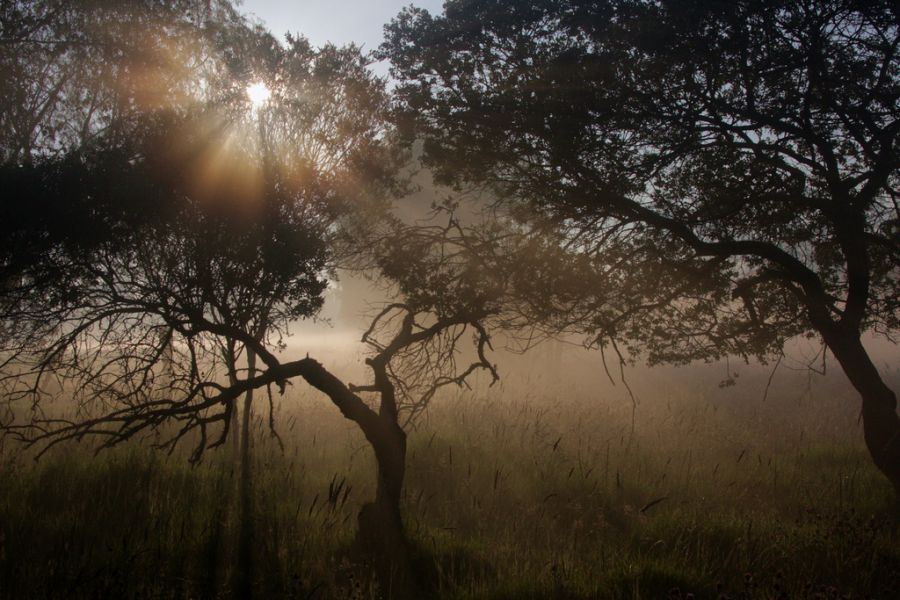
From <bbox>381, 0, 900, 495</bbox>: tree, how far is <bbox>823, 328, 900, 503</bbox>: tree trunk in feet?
0.05

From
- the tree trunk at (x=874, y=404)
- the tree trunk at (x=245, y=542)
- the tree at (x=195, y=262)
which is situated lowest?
the tree trunk at (x=245, y=542)

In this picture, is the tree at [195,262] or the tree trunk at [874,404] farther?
the tree trunk at [874,404]

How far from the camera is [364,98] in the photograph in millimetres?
7492

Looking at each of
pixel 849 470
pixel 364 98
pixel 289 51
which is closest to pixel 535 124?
pixel 364 98

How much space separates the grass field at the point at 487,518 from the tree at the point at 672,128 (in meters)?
1.88

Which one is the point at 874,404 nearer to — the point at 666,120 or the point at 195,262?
the point at 666,120

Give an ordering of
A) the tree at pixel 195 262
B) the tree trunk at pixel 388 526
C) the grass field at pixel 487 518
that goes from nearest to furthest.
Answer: the grass field at pixel 487 518 < the tree trunk at pixel 388 526 < the tree at pixel 195 262

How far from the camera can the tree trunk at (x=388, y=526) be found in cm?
462

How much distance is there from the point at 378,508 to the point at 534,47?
494 cm

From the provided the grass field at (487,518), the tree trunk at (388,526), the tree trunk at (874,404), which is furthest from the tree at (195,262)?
the tree trunk at (874,404)

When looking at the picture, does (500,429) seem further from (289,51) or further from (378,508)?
(289,51)

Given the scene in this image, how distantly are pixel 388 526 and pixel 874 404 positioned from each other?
5.78 meters

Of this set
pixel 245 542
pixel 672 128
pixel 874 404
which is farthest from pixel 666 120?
pixel 245 542

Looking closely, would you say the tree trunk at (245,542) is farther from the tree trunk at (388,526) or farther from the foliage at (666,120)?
the foliage at (666,120)
